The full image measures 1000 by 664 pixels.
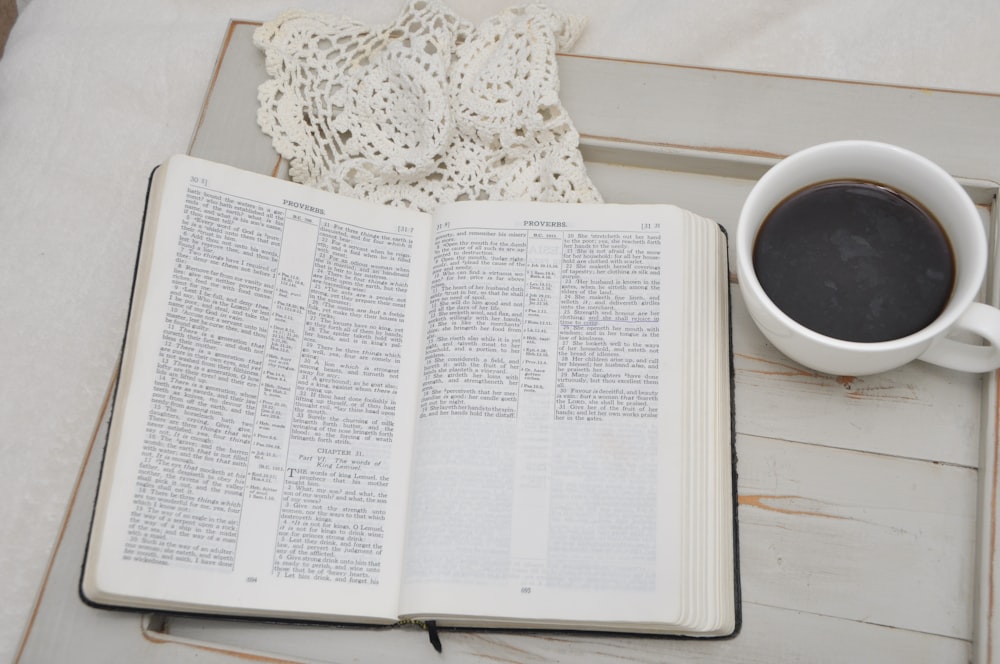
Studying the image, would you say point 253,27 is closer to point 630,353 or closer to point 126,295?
point 126,295

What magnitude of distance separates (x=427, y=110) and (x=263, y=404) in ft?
0.74

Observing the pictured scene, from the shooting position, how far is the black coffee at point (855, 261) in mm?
475

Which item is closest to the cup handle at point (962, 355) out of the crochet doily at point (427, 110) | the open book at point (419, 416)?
the open book at point (419, 416)

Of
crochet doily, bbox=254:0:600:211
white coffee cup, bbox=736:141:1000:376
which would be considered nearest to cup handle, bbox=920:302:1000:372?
white coffee cup, bbox=736:141:1000:376

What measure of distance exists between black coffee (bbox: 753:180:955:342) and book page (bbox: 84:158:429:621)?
22 cm

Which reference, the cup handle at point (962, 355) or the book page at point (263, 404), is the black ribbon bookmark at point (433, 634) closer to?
the book page at point (263, 404)

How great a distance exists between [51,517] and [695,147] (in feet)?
1.73

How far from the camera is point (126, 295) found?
26.2 inches

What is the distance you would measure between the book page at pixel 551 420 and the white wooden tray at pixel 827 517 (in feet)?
0.13

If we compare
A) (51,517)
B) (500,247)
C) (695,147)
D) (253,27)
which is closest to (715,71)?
(695,147)

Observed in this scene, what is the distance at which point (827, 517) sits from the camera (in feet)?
1.64

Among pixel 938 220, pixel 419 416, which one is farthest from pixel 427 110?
pixel 938 220

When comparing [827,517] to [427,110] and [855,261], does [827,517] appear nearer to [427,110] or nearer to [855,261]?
[855,261]

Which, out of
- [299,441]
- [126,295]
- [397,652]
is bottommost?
[397,652]
